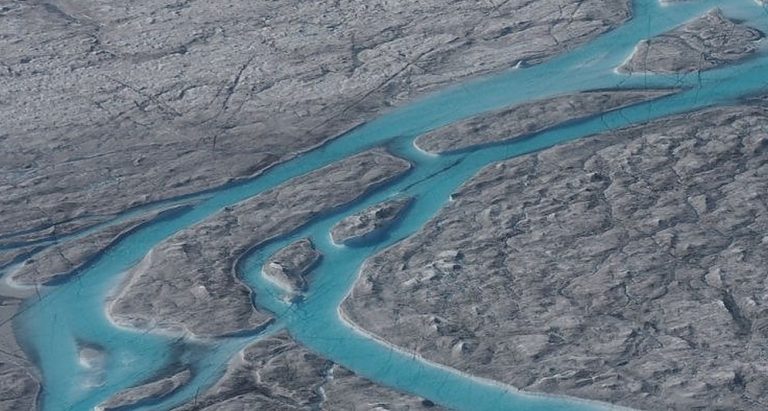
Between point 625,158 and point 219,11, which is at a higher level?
point 219,11

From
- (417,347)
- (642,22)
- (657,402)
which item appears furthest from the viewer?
(642,22)

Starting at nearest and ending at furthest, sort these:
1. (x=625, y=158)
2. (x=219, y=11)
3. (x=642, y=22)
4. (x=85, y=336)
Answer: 1. (x=85, y=336)
2. (x=625, y=158)
3. (x=642, y=22)
4. (x=219, y=11)

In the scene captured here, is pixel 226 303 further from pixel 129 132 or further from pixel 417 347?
pixel 129 132

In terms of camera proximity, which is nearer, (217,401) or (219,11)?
(217,401)

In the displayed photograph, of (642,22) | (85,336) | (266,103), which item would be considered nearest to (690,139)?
(642,22)

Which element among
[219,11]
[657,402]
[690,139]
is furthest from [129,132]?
[657,402]

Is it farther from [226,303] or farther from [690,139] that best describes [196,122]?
[690,139]
